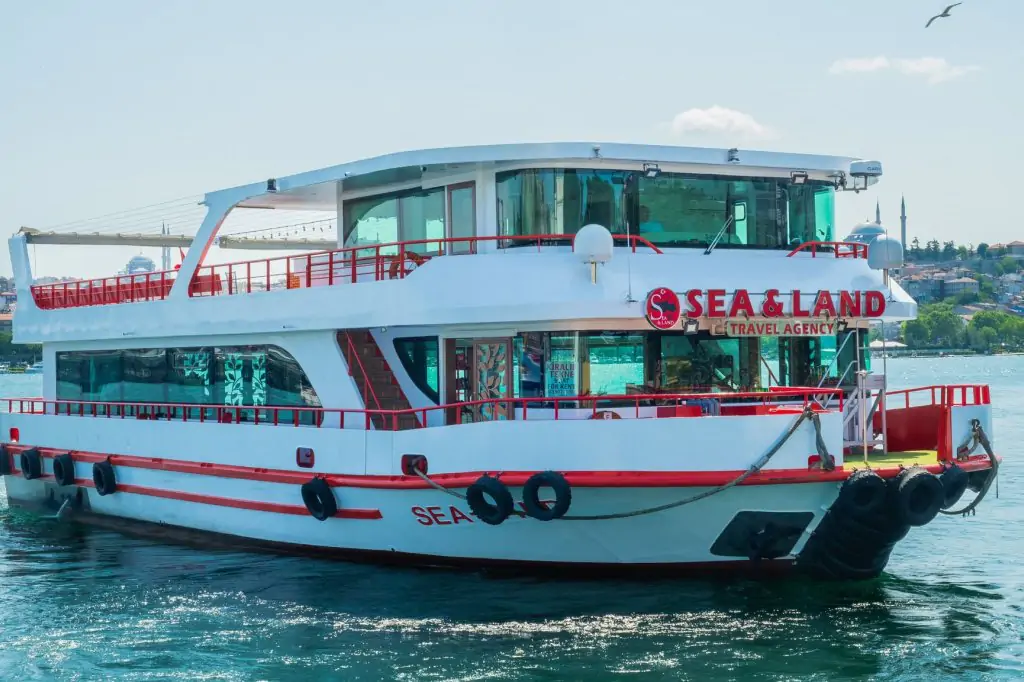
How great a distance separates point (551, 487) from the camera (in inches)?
500

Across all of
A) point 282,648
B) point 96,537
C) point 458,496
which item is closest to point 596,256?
point 458,496

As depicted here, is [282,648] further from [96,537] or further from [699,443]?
[96,537]

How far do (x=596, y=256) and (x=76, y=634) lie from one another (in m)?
6.61

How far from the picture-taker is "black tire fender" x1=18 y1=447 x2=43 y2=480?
20344mm

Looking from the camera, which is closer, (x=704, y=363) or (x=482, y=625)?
(x=482, y=625)

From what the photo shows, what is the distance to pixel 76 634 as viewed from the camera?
13.1 m

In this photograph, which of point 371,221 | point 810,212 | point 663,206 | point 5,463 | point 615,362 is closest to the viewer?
point 615,362

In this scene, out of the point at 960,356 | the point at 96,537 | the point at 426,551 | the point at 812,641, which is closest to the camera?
the point at 812,641

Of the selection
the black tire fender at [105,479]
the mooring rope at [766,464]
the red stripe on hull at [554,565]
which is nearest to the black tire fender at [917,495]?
the mooring rope at [766,464]

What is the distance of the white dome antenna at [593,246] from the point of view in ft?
43.9

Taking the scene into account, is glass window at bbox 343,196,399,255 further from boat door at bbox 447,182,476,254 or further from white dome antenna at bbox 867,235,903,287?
white dome antenna at bbox 867,235,903,287

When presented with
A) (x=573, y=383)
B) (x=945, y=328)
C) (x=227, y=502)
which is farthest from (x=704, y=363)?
(x=945, y=328)

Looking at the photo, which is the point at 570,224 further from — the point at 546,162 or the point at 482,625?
the point at 482,625

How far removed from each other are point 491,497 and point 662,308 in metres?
2.68
